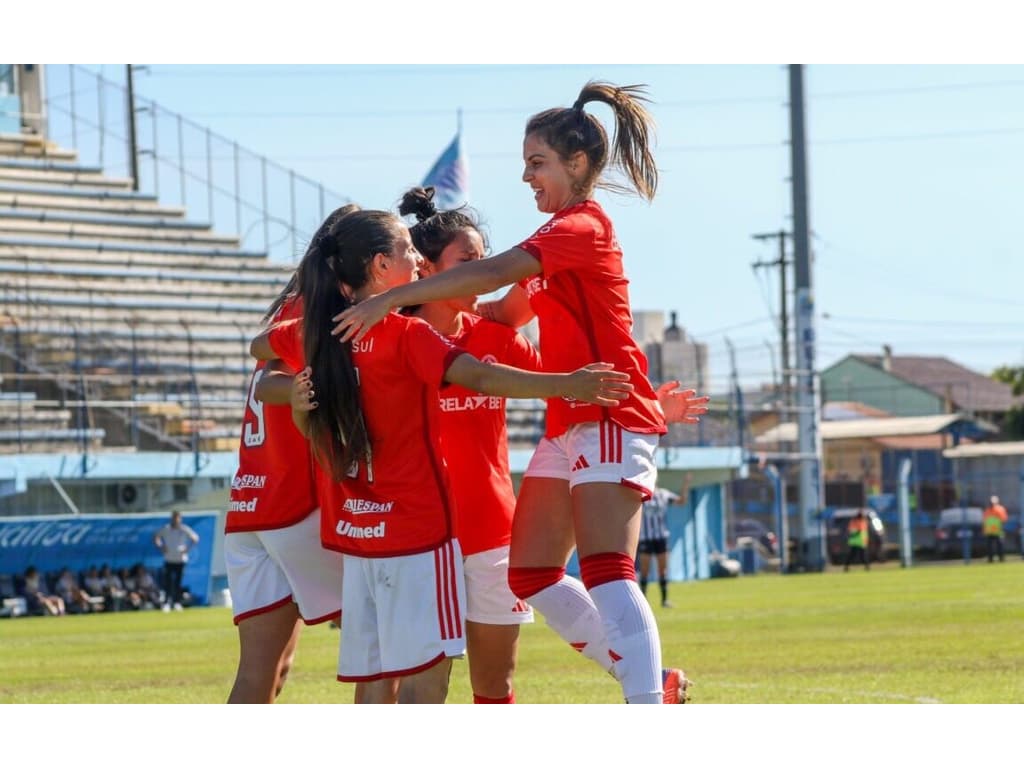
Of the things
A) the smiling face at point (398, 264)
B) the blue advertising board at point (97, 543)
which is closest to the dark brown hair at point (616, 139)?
the smiling face at point (398, 264)

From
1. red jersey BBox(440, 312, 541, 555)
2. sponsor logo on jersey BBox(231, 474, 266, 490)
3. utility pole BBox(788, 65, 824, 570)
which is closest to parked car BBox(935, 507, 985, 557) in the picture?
utility pole BBox(788, 65, 824, 570)

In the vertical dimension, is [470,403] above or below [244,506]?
above

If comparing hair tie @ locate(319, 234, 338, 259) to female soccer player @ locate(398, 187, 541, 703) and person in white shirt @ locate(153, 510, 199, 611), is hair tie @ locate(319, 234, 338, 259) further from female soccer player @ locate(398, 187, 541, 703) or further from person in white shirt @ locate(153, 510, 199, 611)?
person in white shirt @ locate(153, 510, 199, 611)

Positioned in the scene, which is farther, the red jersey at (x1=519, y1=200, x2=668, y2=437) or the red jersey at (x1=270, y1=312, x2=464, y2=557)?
the red jersey at (x1=519, y1=200, x2=668, y2=437)

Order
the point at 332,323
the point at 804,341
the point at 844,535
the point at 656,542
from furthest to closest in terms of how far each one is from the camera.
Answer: the point at 844,535
the point at 804,341
the point at 656,542
the point at 332,323

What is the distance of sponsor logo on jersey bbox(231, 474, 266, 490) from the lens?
636cm

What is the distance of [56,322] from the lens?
30.9 metres

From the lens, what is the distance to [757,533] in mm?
56219

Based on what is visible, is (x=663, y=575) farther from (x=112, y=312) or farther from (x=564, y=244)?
(x=564, y=244)

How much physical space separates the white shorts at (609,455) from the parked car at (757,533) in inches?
1885

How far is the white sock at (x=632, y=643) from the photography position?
575cm

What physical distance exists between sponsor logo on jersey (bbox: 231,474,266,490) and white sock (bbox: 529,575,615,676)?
43.9 inches

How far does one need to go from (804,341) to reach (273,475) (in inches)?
1277

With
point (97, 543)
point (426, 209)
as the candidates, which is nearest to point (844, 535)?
point (97, 543)
